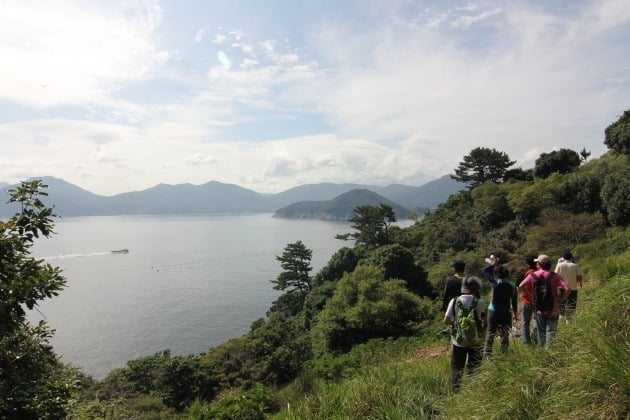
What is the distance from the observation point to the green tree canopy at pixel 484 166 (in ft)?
163

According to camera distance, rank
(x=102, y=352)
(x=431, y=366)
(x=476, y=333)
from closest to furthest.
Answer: (x=476, y=333) < (x=431, y=366) < (x=102, y=352)

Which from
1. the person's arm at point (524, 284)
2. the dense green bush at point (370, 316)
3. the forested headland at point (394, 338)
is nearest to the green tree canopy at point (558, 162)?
the forested headland at point (394, 338)

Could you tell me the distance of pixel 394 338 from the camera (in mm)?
18562

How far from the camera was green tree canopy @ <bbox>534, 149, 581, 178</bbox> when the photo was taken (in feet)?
118

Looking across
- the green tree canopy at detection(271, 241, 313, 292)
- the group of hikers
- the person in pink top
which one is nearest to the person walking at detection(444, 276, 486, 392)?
the group of hikers

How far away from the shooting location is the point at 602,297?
3.92 metres

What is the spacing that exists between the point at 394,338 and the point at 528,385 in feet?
53.0

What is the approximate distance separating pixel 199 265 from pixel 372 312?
211ft

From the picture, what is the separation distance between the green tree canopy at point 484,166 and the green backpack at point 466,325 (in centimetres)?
5021

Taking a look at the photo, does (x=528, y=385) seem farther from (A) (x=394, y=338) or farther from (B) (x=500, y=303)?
(A) (x=394, y=338)

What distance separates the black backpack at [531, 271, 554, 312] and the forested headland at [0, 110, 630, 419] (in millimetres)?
521

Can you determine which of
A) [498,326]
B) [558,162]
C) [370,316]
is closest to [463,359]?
[498,326]

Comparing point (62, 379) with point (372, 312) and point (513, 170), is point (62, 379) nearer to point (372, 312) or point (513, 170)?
→ point (372, 312)

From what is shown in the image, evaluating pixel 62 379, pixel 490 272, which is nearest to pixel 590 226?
pixel 490 272
